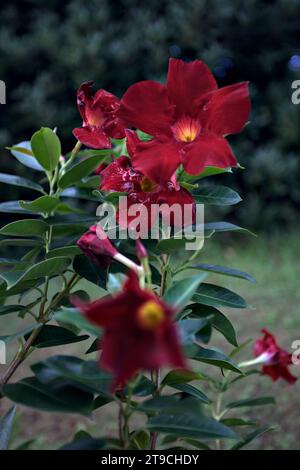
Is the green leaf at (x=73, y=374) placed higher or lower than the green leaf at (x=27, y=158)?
lower

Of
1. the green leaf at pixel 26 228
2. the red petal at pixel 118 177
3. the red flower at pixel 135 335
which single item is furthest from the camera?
the green leaf at pixel 26 228

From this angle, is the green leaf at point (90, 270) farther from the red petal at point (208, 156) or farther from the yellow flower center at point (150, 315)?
the yellow flower center at point (150, 315)

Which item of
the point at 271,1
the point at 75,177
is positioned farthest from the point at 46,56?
the point at 75,177

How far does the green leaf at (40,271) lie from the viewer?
2.77ft

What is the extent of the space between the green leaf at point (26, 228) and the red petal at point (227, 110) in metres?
0.35

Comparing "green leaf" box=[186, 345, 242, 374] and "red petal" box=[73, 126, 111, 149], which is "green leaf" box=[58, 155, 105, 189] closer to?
"red petal" box=[73, 126, 111, 149]

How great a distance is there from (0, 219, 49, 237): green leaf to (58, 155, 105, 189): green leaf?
9 cm

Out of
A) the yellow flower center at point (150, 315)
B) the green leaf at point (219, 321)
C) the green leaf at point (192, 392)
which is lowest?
the yellow flower center at point (150, 315)

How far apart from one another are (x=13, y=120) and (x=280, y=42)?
2.12 meters

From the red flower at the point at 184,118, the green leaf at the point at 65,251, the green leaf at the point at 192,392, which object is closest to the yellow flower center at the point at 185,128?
the red flower at the point at 184,118

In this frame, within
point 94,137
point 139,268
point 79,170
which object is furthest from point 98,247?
point 79,170

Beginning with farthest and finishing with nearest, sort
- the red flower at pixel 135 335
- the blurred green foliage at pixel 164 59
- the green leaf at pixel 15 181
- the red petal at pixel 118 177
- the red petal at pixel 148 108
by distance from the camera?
the blurred green foliage at pixel 164 59
the green leaf at pixel 15 181
the red petal at pixel 118 177
the red petal at pixel 148 108
the red flower at pixel 135 335

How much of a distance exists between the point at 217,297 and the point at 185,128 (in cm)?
28

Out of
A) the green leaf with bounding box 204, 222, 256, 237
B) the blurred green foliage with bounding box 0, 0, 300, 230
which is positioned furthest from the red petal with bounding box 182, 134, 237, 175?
the blurred green foliage with bounding box 0, 0, 300, 230
